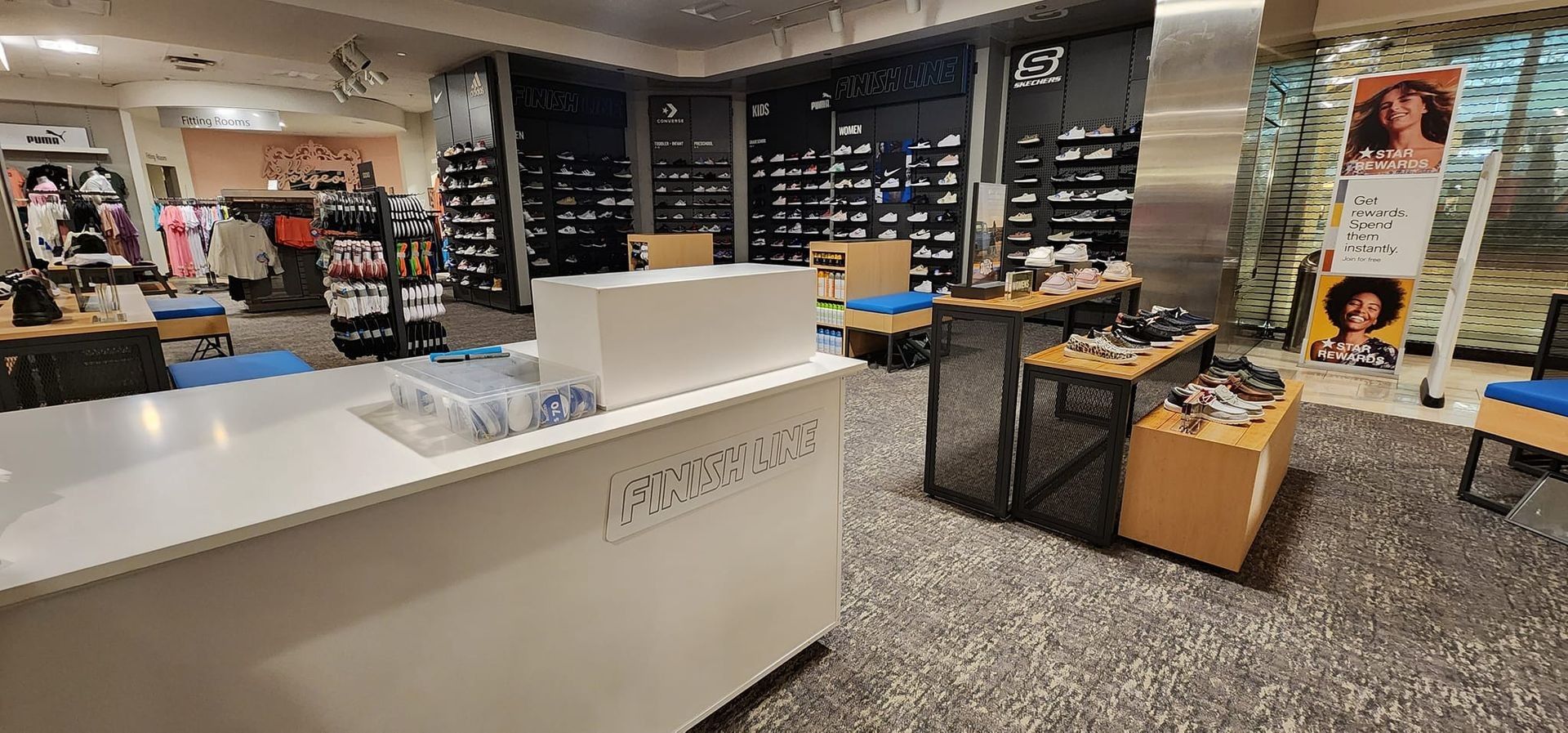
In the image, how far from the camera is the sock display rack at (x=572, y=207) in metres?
8.89

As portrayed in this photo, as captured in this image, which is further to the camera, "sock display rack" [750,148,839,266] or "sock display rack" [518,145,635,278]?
"sock display rack" [750,148,839,266]

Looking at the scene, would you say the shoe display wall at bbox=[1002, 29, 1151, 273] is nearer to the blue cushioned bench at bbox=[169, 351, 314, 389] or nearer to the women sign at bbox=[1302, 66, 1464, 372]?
the women sign at bbox=[1302, 66, 1464, 372]

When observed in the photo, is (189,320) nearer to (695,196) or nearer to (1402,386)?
(695,196)

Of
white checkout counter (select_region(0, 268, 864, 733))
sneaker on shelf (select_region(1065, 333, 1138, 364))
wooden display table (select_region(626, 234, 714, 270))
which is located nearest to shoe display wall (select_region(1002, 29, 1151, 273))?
wooden display table (select_region(626, 234, 714, 270))

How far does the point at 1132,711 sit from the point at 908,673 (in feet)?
2.00

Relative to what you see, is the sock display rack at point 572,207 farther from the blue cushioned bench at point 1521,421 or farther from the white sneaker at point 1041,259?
the blue cushioned bench at point 1521,421

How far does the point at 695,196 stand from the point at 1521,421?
9837mm

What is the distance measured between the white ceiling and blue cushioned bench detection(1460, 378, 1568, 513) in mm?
6392

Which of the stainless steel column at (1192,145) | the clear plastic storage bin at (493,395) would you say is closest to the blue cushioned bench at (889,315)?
the stainless steel column at (1192,145)

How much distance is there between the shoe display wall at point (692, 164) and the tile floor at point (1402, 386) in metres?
7.81

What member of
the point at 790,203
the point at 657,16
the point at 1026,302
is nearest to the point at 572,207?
the point at 657,16

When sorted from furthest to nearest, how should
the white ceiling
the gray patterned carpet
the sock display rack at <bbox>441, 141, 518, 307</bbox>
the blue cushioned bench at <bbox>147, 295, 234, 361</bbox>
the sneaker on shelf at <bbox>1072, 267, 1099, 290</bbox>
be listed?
1. the sock display rack at <bbox>441, 141, 518, 307</bbox>
2. the white ceiling
3. the blue cushioned bench at <bbox>147, 295, 234, 361</bbox>
4. the sneaker on shelf at <bbox>1072, 267, 1099, 290</bbox>
5. the gray patterned carpet

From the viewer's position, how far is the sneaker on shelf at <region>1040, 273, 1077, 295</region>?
323 centimetres

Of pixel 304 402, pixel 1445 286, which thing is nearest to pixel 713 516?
pixel 304 402
